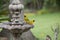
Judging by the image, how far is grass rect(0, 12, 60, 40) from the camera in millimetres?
6036

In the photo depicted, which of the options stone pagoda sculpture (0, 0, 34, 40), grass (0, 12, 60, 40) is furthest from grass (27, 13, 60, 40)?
stone pagoda sculpture (0, 0, 34, 40)

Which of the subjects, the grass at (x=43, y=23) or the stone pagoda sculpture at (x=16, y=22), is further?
the grass at (x=43, y=23)

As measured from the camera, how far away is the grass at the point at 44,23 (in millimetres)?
6047

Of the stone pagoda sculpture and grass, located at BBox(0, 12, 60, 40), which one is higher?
the stone pagoda sculpture

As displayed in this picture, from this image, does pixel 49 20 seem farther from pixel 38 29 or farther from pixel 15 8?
pixel 15 8

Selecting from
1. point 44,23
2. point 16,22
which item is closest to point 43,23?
point 44,23

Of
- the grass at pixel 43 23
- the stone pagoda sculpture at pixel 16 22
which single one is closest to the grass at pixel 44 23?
the grass at pixel 43 23

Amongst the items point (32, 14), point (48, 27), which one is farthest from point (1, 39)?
point (32, 14)

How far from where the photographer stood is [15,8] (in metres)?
2.71

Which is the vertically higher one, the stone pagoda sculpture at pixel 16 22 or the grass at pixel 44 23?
the stone pagoda sculpture at pixel 16 22

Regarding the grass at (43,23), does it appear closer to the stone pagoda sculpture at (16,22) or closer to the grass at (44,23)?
the grass at (44,23)

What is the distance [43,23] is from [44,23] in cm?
4

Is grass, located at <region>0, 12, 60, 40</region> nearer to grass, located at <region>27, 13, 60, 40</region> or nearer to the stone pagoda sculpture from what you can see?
grass, located at <region>27, 13, 60, 40</region>

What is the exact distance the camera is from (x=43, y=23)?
22.2 ft
